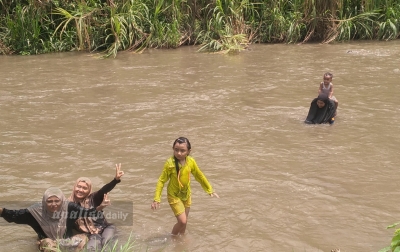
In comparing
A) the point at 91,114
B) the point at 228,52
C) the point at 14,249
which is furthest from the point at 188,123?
the point at 228,52

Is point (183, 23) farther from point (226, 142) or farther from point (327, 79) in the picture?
point (226, 142)

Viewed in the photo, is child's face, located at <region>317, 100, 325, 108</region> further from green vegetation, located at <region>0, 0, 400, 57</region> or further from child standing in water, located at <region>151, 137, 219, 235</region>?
green vegetation, located at <region>0, 0, 400, 57</region>

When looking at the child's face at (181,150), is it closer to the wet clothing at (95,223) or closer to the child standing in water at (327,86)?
the wet clothing at (95,223)

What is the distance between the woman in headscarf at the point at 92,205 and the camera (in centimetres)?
483

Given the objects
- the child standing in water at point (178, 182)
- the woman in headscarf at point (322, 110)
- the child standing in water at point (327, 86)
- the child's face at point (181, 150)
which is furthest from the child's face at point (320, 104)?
the child's face at point (181, 150)

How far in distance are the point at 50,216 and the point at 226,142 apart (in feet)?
11.8

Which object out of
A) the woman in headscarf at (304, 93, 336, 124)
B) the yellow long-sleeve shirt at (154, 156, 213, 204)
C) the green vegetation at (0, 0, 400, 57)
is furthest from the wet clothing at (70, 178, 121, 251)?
the green vegetation at (0, 0, 400, 57)

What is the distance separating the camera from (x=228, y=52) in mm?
14992

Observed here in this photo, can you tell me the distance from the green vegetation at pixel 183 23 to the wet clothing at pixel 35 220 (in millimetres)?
10871

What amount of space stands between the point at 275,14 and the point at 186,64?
4264mm

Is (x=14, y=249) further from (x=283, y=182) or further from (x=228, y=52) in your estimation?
(x=228, y=52)

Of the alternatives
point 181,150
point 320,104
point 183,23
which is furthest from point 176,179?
point 183,23

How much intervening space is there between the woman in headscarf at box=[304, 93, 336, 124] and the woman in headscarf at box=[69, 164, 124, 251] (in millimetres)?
4409

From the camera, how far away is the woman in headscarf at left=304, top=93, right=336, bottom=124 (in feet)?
27.5
